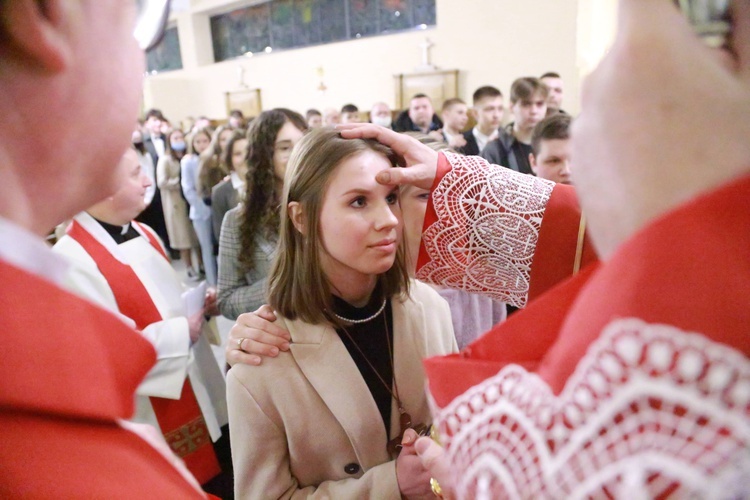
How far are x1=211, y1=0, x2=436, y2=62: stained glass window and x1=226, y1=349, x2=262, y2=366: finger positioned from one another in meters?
10.9

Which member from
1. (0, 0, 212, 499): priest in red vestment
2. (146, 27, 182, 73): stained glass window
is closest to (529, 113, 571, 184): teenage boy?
(0, 0, 212, 499): priest in red vestment

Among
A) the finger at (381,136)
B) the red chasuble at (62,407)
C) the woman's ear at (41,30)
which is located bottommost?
the red chasuble at (62,407)

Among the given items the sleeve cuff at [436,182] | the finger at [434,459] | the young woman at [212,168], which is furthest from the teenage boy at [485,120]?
the finger at [434,459]

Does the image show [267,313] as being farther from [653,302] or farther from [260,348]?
[653,302]

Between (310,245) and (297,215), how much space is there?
113mm

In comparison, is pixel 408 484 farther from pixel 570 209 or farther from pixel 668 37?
pixel 668 37

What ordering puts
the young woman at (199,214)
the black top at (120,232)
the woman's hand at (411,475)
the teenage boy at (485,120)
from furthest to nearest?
the young woman at (199,214) < the teenage boy at (485,120) < the black top at (120,232) < the woman's hand at (411,475)

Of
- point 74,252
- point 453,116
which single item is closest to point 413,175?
point 74,252

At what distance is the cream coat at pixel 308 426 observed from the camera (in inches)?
46.9

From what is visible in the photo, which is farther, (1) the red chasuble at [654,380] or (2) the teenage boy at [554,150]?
(2) the teenage boy at [554,150]

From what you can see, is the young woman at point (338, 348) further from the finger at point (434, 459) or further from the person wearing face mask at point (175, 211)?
the person wearing face mask at point (175, 211)

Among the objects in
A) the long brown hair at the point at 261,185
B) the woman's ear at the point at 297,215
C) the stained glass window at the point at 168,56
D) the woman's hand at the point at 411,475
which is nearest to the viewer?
the woman's hand at the point at 411,475

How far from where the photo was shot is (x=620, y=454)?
14.9 inches

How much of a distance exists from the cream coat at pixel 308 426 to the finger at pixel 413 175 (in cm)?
44
